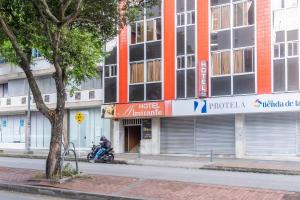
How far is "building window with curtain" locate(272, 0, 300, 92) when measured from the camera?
26.2 metres

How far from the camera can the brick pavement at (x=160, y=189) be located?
11843mm

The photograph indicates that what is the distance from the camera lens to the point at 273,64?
26.9 metres

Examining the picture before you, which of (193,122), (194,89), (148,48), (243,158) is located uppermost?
(148,48)

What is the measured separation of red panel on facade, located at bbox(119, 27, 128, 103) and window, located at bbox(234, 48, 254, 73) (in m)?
8.14

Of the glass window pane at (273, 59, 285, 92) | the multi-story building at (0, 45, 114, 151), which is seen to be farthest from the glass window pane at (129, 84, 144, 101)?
the glass window pane at (273, 59, 285, 92)

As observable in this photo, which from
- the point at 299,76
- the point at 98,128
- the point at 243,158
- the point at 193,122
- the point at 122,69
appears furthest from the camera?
the point at 98,128

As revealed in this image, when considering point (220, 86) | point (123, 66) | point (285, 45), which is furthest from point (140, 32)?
point (285, 45)

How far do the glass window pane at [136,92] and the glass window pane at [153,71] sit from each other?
85 cm

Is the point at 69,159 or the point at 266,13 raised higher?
the point at 266,13

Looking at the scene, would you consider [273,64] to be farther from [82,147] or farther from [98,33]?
[82,147]

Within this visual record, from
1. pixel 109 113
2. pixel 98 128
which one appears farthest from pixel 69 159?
pixel 98 128

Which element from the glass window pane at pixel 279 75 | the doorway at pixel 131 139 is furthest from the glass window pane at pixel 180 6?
the doorway at pixel 131 139

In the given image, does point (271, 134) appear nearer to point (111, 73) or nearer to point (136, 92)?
point (136, 92)

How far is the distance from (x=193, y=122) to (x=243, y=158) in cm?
413
